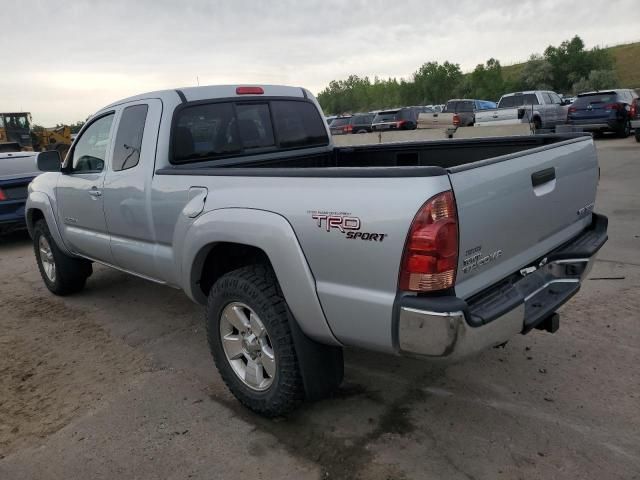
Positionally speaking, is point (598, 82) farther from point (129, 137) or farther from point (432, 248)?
point (432, 248)

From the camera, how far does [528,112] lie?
18.6 meters

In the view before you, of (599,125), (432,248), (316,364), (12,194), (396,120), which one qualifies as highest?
(396,120)

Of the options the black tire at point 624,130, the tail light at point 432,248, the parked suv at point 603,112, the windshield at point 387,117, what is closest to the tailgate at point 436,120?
the windshield at point 387,117

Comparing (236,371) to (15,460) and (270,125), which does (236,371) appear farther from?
(270,125)

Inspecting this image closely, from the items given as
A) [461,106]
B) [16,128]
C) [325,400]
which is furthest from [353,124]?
[325,400]

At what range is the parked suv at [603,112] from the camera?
18.2m

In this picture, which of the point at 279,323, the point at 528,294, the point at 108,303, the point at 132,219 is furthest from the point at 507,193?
the point at 108,303

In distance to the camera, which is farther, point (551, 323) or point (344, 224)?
point (551, 323)

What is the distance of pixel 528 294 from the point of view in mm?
2791

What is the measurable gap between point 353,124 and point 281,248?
25362 mm

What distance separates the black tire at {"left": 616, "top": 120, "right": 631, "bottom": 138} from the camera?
18.5 m

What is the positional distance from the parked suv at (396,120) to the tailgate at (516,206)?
822 inches

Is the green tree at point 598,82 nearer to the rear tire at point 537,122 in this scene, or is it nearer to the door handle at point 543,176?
the rear tire at point 537,122

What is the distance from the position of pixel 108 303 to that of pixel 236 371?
2760 millimetres
